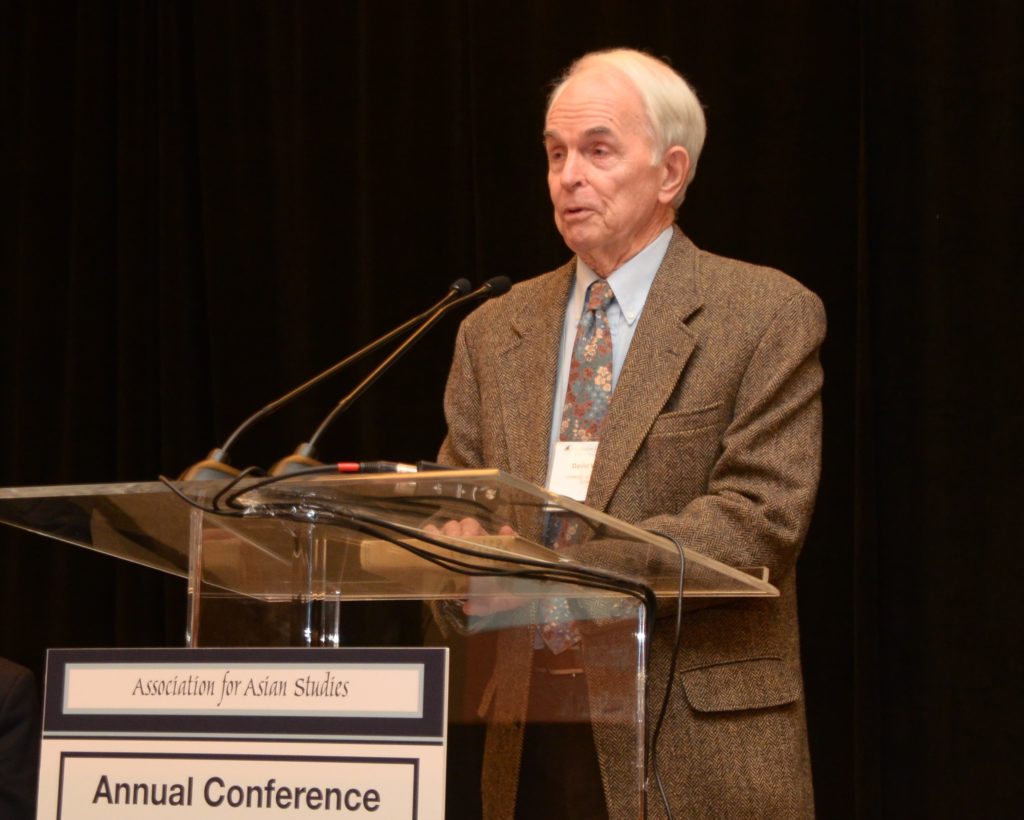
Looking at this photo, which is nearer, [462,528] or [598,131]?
[462,528]

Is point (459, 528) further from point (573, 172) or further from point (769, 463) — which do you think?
point (573, 172)

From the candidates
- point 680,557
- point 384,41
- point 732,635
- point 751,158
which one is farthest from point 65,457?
point 680,557

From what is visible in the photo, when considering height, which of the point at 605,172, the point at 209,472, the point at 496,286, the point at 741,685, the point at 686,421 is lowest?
the point at 741,685

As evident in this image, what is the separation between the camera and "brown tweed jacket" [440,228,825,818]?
192cm

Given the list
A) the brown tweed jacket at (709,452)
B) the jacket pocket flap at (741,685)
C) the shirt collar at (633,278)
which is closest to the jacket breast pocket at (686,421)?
the brown tweed jacket at (709,452)

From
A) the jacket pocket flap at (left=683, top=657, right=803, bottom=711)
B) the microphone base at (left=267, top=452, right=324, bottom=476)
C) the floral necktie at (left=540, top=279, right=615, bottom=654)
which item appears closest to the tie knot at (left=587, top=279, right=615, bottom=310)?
the floral necktie at (left=540, top=279, right=615, bottom=654)

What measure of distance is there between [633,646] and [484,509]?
222 millimetres

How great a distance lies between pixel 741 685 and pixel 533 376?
2.17 feet

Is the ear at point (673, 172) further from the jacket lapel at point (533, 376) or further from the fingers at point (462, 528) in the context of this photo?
the fingers at point (462, 528)

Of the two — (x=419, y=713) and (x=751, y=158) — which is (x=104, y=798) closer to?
(x=419, y=713)

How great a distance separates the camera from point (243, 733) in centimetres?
132

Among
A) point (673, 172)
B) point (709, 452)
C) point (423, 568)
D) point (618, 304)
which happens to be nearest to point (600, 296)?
point (618, 304)

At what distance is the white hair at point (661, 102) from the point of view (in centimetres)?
242

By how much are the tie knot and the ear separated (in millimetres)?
195
